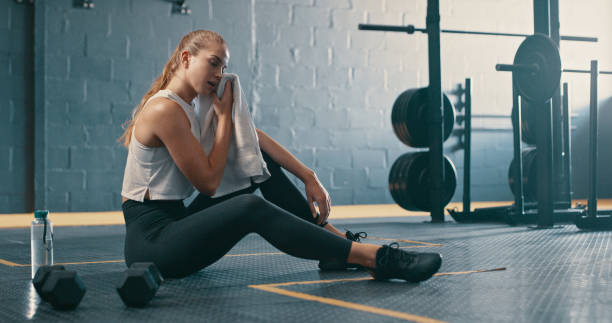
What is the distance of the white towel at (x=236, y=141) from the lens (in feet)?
6.90

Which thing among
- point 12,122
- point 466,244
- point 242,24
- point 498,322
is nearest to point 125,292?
point 498,322

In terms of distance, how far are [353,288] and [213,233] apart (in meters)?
0.43

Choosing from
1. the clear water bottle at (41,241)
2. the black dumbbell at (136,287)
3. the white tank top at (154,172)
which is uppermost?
the white tank top at (154,172)

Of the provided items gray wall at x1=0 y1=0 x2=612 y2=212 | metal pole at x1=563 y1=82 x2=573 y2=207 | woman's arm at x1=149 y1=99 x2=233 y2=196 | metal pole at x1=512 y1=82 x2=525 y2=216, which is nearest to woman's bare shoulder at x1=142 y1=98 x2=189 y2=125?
woman's arm at x1=149 y1=99 x2=233 y2=196

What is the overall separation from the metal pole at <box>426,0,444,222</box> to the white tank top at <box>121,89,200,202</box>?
10.2 feet

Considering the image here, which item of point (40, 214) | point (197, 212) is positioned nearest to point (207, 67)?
point (197, 212)

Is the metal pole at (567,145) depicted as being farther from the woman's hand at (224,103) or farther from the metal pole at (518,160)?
the woman's hand at (224,103)

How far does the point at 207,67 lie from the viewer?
200cm

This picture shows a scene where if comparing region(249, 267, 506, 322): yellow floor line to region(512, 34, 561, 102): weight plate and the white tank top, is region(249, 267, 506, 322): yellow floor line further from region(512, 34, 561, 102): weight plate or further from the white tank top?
region(512, 34, 561, 102): weight plate

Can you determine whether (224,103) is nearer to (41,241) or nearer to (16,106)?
(41,241)

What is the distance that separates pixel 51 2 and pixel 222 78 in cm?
448

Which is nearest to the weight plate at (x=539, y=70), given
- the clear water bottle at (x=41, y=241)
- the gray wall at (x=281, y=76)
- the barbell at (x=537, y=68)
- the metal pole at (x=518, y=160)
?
the barbell at (x=537, y=68)

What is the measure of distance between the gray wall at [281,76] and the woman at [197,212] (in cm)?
421

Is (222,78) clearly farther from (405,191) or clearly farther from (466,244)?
(405,191)
